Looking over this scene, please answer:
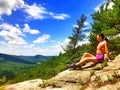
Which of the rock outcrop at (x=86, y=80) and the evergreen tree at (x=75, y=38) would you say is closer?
the rock outcrop at (x=86, y=80)

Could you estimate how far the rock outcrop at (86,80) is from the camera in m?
12.8

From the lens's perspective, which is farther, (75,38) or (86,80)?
(75,38)

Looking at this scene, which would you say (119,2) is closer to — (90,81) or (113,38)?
(113,38)

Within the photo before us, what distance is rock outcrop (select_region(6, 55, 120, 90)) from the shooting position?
1278cm

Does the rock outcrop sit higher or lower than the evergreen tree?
lower

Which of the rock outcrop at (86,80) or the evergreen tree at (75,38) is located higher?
the evergreen tree at (75,38)

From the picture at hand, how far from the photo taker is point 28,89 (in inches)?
570

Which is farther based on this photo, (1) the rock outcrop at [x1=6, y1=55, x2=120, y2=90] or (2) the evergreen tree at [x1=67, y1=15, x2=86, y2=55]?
(2) the evergreen tree at [x1=67, y1=15, x2=86, y2=55]

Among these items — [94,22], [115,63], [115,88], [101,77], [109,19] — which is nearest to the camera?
[115,88]

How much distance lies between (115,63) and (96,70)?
4.25 feet

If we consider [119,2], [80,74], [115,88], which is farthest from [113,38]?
[115,88]

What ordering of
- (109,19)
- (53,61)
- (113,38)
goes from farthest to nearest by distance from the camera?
(53,61)
(113,38)
(109,19)

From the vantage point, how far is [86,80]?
14141mm

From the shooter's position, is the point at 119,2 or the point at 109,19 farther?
the point at 109,19
